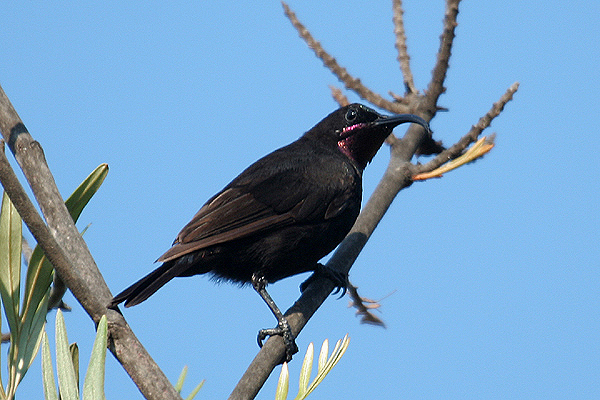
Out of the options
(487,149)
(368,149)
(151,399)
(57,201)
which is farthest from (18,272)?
(368,149)

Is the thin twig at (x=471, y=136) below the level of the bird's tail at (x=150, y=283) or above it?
above

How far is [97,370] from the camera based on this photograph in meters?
1.42

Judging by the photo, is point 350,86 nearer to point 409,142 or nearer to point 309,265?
point 409,142

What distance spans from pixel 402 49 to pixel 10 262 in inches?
108

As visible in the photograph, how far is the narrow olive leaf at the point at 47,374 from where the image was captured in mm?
1469

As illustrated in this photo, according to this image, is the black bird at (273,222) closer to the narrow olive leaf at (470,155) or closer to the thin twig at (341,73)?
the thin twig at (341,73)

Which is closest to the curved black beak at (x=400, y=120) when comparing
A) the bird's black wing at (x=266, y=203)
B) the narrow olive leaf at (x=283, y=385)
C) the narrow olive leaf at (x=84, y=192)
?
the bird's black wing at (x=266, y=203)

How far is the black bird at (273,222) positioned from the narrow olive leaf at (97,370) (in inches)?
73.7

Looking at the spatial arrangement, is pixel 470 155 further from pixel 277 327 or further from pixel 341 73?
pixel 341 73

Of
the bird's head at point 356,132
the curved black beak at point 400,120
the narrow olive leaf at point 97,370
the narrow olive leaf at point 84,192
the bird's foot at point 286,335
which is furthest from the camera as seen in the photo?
the bird's head at point 356,132

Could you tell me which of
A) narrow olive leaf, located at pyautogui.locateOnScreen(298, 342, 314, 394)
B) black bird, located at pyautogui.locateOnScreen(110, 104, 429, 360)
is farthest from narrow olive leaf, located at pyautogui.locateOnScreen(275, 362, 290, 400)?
black bird, located at pyautogui.locateOnScreen(110, 104, 429, 360)

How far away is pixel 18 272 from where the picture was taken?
1910mm

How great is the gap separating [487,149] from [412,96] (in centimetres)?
192

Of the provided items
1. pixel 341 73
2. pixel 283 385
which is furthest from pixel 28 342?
pixel 341 73
